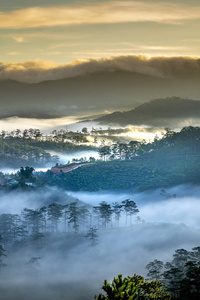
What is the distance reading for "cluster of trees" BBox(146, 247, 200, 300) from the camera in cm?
14800

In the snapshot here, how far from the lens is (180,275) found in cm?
17075

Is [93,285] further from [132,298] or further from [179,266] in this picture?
[132,298]

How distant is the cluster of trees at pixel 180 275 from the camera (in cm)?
14800

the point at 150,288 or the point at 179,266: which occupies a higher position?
the point at 179,266

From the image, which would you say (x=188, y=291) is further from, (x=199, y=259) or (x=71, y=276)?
(x=71, y=276)

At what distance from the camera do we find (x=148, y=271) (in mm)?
194500

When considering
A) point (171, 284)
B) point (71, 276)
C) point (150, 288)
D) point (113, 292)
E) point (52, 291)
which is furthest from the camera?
point (71, 276)

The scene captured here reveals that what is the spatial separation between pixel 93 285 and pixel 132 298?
72.0m

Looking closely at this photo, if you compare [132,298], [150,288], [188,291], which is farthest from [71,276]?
[132,298]

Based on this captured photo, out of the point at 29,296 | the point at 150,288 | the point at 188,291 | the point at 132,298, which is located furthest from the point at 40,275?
the point at 132,298

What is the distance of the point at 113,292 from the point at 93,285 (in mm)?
74314

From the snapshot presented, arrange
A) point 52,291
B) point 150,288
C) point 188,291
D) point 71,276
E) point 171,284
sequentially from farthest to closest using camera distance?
point 71,276, point 52,291, point 171,284, point 188,291, point 150,288

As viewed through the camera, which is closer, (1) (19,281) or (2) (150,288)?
(2) (150,288)

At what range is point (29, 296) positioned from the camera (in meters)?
181
